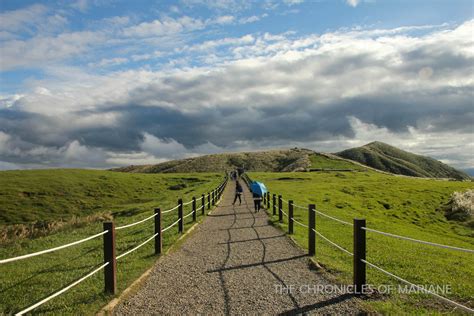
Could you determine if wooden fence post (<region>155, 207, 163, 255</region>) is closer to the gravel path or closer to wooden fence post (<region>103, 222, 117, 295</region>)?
the gravel path

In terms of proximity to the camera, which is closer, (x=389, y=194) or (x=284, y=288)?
(x=284, y=288)

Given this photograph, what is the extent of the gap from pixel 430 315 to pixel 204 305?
4031mm

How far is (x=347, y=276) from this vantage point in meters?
9.06

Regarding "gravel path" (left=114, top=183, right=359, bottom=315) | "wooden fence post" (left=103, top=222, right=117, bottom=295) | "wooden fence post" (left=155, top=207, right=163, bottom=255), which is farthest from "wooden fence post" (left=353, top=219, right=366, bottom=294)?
"wooden fence post" (left=155, top=207, right=163, bottom=255)

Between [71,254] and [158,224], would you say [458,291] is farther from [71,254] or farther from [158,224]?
[71,254]

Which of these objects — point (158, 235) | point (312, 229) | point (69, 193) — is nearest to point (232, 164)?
point (69, 193)

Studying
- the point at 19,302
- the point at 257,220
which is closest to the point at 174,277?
the point at 19,302

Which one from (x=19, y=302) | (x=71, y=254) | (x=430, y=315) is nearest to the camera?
(x=430, y=315)

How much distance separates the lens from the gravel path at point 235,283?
7129mm

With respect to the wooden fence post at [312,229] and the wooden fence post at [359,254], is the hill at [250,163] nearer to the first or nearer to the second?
the wooden fence post at [312,229]

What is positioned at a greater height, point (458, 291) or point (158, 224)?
point (158, 224)

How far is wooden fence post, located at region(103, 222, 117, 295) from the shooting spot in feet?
25.7

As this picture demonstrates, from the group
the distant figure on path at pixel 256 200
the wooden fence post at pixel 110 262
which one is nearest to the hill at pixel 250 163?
the distant figure on path at pixel 256 200

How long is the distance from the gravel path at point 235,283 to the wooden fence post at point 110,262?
19.1 inches
